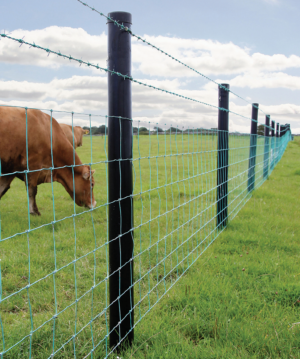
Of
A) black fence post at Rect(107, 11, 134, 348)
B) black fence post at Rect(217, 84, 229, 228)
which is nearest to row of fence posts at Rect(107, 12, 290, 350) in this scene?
black fence post at Rect(107, 11, 134, 348)

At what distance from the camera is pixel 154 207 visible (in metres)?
6.20

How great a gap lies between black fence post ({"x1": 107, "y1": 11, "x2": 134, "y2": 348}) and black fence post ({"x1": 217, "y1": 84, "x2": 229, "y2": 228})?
2.77m

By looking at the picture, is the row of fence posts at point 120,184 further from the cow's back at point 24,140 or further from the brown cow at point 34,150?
the cow's back at point 24,140

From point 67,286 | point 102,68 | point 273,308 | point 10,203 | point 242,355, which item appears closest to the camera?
point 102,68

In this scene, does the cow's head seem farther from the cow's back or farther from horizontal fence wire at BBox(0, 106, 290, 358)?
the cow's back

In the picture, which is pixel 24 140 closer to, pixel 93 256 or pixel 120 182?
pixel 93 256

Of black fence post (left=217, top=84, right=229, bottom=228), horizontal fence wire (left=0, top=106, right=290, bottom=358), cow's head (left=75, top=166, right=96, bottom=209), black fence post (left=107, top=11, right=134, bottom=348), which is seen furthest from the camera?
cow's head (left=75, top=166, right=96, bottom=209)

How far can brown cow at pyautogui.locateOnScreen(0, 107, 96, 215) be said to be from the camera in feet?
16.7

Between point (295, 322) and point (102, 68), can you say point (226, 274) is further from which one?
point (102, 68)

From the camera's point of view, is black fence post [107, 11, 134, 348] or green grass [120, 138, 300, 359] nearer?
black fence post [107, 11, 134, 348]

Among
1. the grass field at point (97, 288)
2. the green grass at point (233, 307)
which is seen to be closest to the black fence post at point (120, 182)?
the grass field at point (97, 288)

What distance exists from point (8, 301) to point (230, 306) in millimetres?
1886

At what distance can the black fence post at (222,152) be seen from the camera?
480 cm

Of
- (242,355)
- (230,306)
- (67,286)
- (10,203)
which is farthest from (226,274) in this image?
(10,203)
